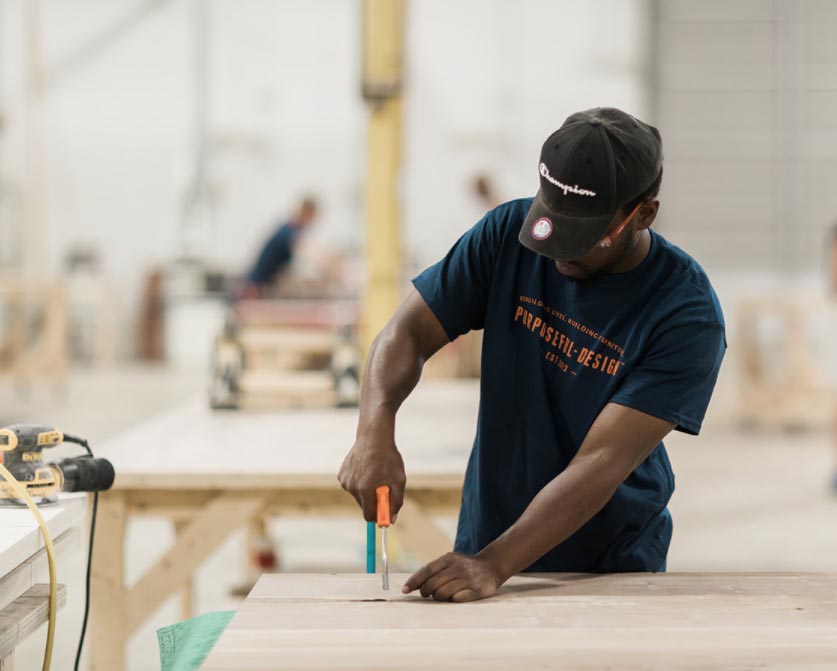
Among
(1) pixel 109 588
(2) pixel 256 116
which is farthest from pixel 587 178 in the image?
(2) pixel 256 116

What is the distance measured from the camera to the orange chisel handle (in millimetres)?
1837

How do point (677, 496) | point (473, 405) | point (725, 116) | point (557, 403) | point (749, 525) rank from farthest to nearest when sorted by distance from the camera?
point (725, 116), point (677, 496), point (749, 525), point (473, 405), point (557, 403)

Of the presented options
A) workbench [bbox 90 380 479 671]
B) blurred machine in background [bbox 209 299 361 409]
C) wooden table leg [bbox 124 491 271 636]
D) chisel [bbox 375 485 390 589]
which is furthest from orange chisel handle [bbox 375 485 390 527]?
blurred machine in background [bbox 209 299 361 409]

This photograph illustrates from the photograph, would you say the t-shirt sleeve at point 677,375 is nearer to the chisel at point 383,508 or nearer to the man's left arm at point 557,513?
the man's left arm at point 557,513

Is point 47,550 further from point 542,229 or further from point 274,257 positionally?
point 274,257

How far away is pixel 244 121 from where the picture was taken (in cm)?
1400

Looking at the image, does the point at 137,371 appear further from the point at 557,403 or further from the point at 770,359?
the point at 557,403

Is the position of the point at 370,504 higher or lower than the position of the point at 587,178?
lower

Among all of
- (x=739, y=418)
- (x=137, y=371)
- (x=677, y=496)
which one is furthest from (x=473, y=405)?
(x=137, y=371)

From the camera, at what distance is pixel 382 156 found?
5172 mm

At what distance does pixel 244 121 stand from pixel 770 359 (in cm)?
697

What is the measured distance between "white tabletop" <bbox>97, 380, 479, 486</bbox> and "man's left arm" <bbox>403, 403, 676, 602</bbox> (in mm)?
1041

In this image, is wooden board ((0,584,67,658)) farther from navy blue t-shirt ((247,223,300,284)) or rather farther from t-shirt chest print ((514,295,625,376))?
navy blue t-shirt ((247,223,300,284))

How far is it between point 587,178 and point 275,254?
748 centimetres
